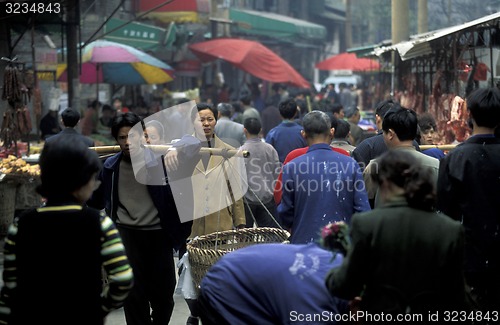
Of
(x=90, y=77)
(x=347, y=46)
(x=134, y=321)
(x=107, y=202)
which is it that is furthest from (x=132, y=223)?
(x=347, y=46)

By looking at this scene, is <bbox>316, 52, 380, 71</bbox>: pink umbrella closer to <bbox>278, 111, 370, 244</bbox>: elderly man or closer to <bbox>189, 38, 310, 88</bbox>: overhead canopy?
<bbox>189, 38, 310, 88</bbox>: overhead canopy

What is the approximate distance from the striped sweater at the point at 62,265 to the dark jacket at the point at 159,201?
2217 mm

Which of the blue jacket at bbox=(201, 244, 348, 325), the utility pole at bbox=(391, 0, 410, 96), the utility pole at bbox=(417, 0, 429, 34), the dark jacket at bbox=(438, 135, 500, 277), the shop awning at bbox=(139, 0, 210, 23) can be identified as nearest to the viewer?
the blue jacket at bbox=(201, 244, 348, 325)

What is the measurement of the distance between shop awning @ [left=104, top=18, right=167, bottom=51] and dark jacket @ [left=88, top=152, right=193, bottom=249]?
14075 millimetres

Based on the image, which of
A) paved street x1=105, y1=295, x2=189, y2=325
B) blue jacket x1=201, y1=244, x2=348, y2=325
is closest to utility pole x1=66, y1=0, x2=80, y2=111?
paved street x1=105, y1=295, x2=189, y2=325

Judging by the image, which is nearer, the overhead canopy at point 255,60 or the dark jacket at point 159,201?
the dark jacket at point 159,201

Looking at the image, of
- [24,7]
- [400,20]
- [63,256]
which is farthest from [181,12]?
[63,256]

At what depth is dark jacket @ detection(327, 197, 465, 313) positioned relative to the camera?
358cm

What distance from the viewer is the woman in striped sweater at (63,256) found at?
3.74 meters

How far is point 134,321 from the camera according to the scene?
6062mm

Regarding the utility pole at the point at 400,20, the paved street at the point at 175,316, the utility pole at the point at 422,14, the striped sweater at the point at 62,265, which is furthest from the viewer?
the utility pole at the point at 422,14

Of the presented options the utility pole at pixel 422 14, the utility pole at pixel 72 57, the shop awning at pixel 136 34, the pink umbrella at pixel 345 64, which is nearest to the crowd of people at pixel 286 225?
the utility pole at pixel 72 57

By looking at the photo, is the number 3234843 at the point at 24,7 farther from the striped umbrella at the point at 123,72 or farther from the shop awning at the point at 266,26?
the shop awning at the point at 266,26

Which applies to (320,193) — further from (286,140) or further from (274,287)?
(286,140)
